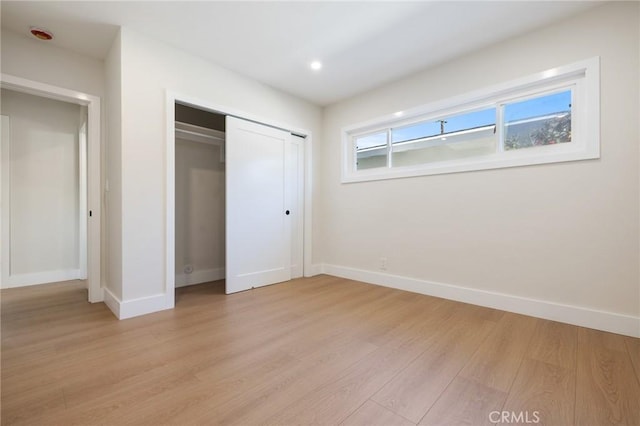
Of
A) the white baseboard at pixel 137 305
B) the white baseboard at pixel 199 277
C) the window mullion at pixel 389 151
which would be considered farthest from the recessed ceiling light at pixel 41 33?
the window mullion at pixel 389 151

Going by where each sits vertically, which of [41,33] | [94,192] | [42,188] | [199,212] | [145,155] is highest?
[41,33]

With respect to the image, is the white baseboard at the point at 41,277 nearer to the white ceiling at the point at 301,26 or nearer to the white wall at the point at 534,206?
the white ceiling at the point at 301,26

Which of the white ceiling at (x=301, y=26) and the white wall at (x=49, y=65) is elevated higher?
the white ceiling at (x=301, y=26)

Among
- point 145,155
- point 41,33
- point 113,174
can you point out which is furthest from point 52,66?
point 145,155

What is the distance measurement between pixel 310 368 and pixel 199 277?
2.54 meters

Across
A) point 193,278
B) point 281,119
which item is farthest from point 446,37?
point 193,278

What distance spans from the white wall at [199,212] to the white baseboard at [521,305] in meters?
2.18

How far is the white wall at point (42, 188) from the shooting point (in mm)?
3357

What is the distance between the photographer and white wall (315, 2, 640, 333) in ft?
6.67

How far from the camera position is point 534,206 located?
2.38 metres

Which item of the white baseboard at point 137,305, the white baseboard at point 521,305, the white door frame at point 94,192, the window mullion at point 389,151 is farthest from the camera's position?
the window mullion at point 389,151

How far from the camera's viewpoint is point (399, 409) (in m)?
1.25

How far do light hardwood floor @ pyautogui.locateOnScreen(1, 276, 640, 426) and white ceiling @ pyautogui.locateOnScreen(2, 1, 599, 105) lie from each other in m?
2.54

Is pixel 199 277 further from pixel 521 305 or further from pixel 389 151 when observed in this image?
pixel 521 305
